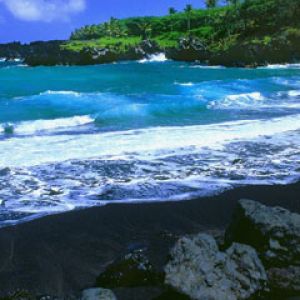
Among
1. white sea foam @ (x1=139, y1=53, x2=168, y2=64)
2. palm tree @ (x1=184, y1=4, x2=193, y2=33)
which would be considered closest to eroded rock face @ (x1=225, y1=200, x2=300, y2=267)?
white sea foam @ (x1=139, y1=53, x2=168, y2=64)

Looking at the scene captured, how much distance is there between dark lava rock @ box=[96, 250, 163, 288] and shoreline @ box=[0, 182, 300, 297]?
0.34 metres

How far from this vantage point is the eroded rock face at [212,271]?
550 centimetres

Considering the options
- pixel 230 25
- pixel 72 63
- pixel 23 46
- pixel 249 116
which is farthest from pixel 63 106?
pixel 23 46

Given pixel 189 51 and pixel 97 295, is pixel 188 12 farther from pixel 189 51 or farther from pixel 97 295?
pixel 97 295

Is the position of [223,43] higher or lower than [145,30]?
lower

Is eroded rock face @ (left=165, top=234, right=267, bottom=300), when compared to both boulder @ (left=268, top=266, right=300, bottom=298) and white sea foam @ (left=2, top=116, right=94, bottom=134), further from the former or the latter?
white sea foam @ (left=2, top=116, right=94, bottom=134)

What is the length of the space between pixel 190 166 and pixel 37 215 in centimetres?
426

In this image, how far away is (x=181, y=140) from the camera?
1552 cm

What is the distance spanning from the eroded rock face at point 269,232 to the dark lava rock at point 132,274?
126cm

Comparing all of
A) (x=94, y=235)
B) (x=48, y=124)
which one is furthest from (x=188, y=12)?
(x=94, y=235)

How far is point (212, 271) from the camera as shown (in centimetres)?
566

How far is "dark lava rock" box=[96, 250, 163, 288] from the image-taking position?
625 cm

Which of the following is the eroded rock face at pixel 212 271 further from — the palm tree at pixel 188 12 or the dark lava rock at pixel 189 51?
the palm tree at pixel 188 12

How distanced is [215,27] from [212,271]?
108 m
